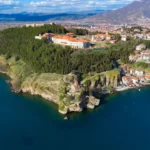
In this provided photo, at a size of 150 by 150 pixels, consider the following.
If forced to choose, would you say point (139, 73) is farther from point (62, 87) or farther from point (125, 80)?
point (62, 87)

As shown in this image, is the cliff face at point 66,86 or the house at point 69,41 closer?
the cliff face at point 66,86

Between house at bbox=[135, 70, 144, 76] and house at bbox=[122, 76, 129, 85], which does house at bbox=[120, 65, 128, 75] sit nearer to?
house at bbox=[122, 76, 129, 85]

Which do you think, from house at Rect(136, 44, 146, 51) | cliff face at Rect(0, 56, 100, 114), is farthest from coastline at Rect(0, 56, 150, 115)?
house at Rect(136, 44, 146, 51)

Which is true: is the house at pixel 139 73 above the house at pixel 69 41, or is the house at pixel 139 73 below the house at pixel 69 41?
below

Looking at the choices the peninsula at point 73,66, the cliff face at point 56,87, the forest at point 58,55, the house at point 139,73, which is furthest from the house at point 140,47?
the cliff face at point 56,87

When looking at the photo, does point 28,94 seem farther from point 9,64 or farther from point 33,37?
point 33,37

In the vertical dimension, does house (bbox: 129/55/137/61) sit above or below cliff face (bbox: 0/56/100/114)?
above

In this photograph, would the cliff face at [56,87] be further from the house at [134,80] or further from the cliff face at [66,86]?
the house at [134,80]

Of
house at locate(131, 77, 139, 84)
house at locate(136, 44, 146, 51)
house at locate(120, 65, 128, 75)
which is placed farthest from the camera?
house at locate(136, 44, 146, 51)

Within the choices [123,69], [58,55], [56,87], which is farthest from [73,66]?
[123,69]
